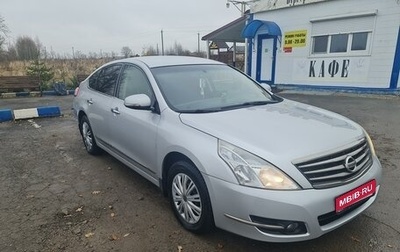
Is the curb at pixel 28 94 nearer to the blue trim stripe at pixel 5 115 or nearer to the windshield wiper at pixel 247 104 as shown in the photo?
the blue trim stripe at pixel 5 115

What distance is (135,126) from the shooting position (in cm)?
336

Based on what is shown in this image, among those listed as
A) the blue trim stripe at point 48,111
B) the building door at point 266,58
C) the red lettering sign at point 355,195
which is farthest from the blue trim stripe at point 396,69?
the blue trim stripe at point 48,111

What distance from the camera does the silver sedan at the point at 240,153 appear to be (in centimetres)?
216

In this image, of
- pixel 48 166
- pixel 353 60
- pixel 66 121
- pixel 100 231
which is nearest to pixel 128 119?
pixel 100 231

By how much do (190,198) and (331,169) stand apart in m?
1.22

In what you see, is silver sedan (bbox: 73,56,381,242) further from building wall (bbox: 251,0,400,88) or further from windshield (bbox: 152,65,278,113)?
building wall (bbox: 251,0,400,88)

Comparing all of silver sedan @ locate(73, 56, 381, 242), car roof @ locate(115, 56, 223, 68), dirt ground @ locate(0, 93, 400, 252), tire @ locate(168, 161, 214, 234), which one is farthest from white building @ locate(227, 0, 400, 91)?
tire @ locate(168, 161, 214, 234)

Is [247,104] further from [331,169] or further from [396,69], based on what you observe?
Answer: [396,69]

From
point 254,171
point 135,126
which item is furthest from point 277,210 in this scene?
point 135,126

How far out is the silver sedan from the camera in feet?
7.07

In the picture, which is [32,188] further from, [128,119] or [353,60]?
[353,60]

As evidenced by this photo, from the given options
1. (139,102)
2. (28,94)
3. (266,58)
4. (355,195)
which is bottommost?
(28,94)

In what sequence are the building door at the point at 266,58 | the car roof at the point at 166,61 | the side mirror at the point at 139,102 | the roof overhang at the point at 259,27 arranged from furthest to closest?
the building door at the point at 266,58 < the roof overhang at the point at 259,27 < the car roof at the point at 166,61 < the side mirror at the point at 139,102

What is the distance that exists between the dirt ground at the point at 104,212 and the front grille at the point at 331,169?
664mm
